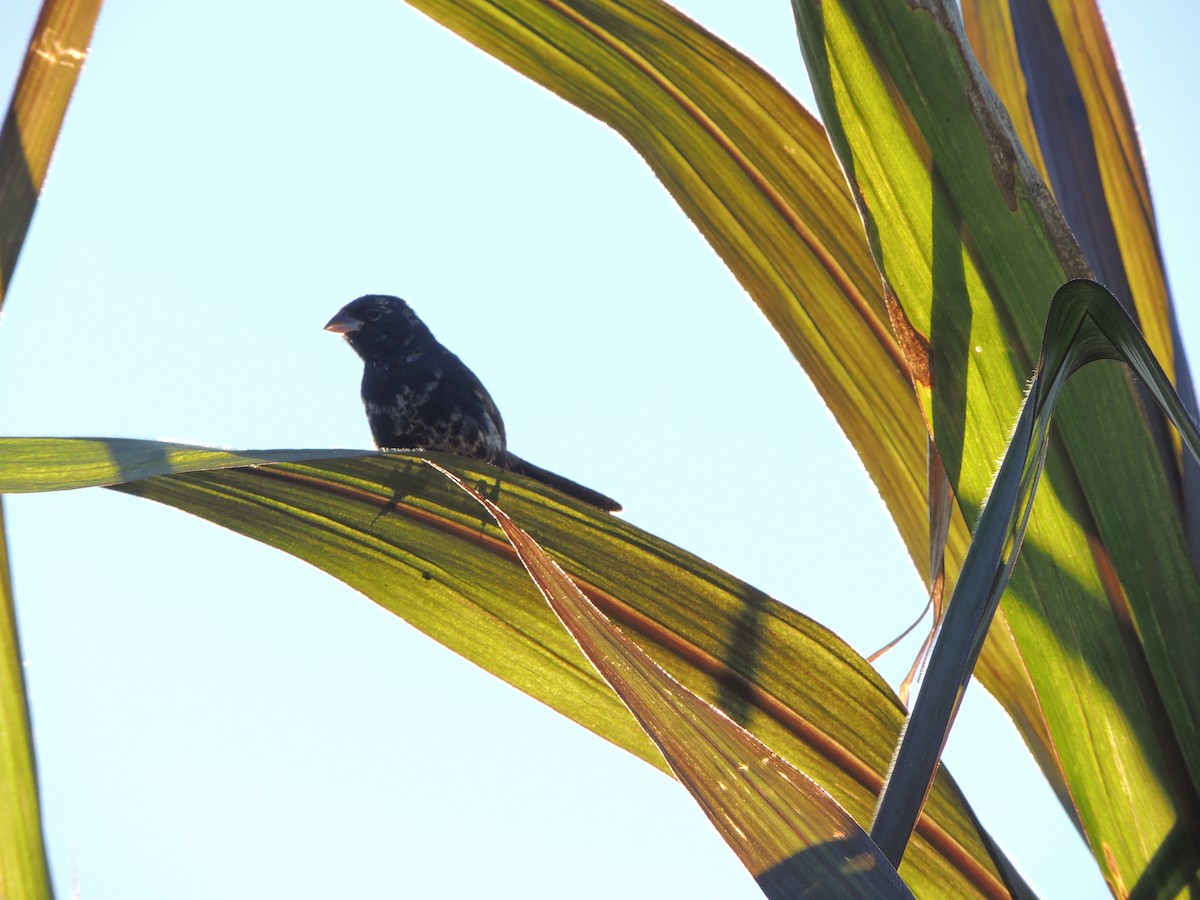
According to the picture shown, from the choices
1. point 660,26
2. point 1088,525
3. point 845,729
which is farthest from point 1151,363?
point 660,26

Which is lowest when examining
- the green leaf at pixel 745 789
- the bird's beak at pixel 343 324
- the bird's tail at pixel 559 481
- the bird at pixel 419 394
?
the green leaf at pixel 745 789

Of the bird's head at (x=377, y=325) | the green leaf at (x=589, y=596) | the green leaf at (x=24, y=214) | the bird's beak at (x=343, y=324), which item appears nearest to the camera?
the green leaf at (x=24, y=214)

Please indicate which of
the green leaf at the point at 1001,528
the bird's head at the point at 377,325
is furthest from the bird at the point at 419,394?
the green leaf at the point at 1001,528

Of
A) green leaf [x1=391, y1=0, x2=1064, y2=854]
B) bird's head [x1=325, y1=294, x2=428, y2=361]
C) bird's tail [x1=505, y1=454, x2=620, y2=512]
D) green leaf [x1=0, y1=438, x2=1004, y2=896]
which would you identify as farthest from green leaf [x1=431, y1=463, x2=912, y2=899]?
bird's head [x1=325, y1=294, x2=428, y2=361]

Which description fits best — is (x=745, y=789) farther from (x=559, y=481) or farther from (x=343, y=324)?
(x=343, y=324)

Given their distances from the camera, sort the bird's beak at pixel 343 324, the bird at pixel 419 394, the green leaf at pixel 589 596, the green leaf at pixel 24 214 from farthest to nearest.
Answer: the bird's beak at pixel 343 324
the bird at pixel 419 394
the green leaf at pixel 589 596
the green leaf at pixel 24 214

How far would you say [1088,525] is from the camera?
29.7 inches

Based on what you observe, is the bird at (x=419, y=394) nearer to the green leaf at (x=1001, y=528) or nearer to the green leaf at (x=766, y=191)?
the green leaf at (x=766, y=191)

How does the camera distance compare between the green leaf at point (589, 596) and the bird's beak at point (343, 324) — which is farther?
the bird's beak at point (343, 324)

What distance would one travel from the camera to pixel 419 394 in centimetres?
369

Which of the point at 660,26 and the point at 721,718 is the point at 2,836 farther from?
the point at 660,26

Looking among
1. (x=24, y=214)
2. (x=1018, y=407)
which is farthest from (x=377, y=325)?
(x=1018, y=407)

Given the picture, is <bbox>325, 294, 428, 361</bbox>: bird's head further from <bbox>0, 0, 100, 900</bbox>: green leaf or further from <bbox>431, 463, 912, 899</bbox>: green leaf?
<bbox>431, 463, 912, 899</bbox>: green leaf

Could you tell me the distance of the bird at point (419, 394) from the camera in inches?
142
